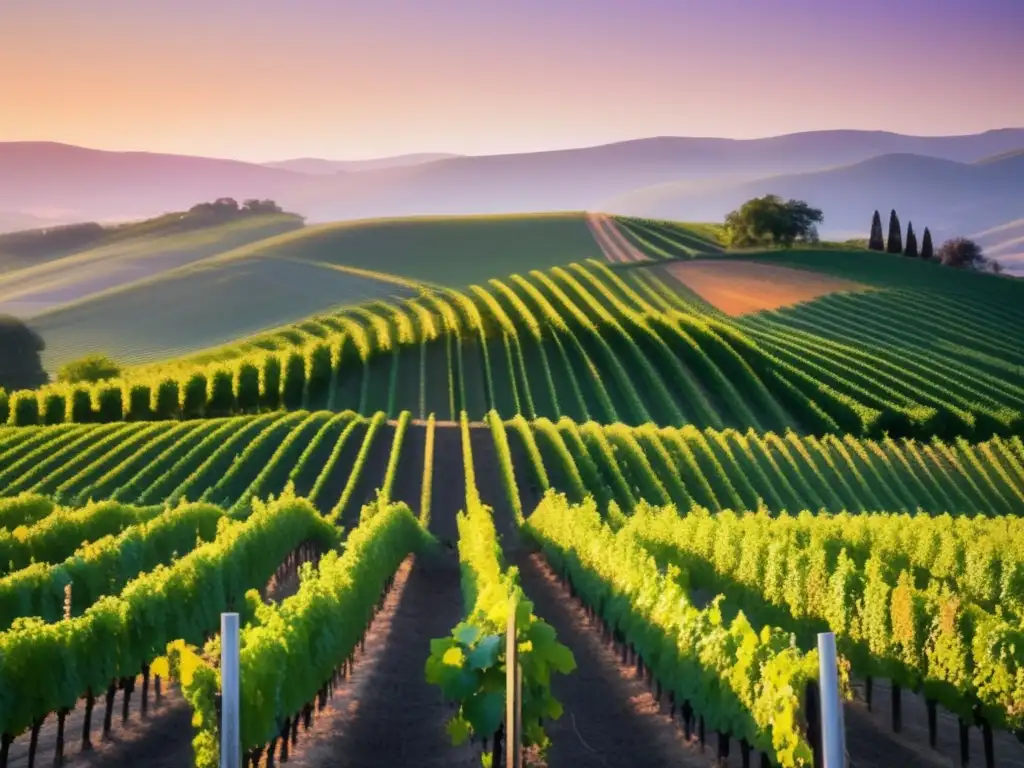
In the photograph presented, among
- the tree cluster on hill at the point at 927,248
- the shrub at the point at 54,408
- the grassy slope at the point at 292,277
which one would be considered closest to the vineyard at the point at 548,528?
the shrub at the point at 54,408

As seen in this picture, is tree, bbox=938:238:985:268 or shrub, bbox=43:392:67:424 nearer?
shrub, bbox=43:392:67:424

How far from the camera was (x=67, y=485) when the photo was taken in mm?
35688

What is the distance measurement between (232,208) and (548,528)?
2883 inches

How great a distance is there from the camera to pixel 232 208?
95500 millimetres

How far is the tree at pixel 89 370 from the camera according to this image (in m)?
57.8

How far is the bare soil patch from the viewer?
58500 mm

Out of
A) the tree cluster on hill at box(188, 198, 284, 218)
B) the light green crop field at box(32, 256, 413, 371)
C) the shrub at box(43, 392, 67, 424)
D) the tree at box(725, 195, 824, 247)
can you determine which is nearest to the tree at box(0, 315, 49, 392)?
the light green crop field at box(32, 256, 413, 371)

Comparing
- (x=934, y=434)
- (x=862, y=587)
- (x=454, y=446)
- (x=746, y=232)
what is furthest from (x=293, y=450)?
(x=746, y=232)

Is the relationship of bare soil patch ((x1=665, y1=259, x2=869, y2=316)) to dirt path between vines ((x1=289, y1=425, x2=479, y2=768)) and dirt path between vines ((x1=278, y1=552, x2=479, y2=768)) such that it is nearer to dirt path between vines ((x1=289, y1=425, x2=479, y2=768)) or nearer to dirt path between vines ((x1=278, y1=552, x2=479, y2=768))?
dirt path between vines ((x1=289, y1=425, x2=479, y2=768))

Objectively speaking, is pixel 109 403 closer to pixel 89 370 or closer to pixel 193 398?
pixel 193 398

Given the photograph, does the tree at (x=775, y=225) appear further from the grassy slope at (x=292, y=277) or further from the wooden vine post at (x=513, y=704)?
the wooden vine post at (x=513, y=704)

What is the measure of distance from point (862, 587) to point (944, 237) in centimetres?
6206

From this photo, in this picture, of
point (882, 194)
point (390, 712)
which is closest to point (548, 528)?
point (390, 712)

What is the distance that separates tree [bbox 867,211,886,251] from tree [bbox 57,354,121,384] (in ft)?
137
